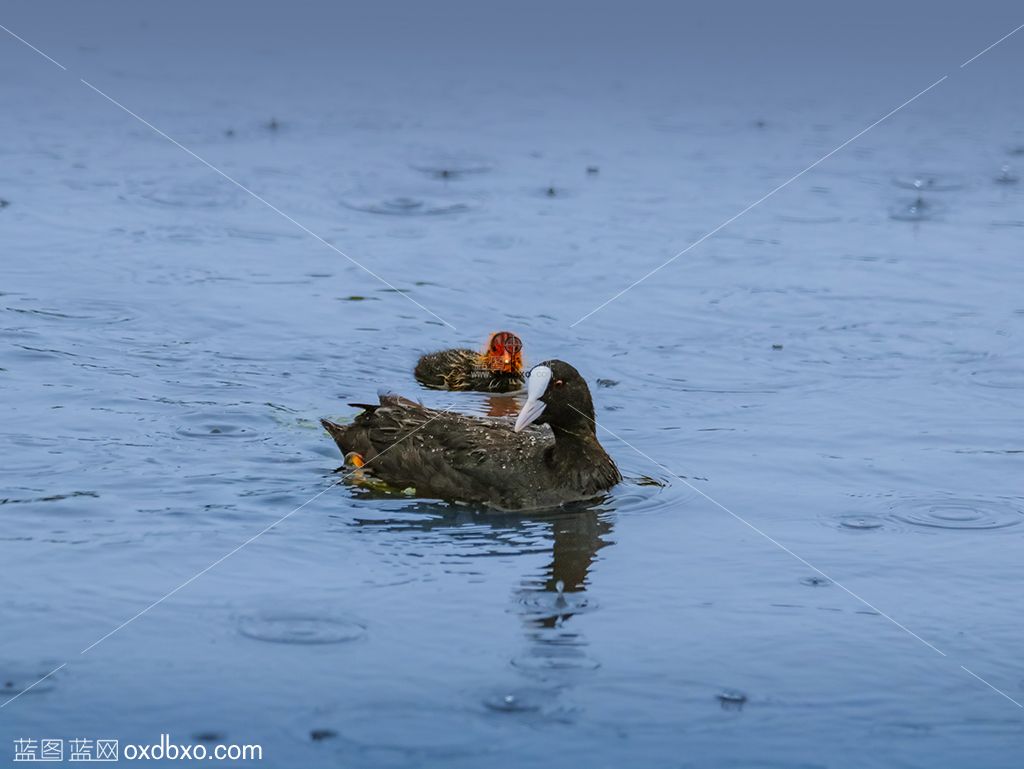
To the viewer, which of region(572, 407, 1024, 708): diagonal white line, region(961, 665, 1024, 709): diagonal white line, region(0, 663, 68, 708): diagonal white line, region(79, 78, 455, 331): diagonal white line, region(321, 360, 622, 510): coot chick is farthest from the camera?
region(79, 78, 455, 331): diagonal white line

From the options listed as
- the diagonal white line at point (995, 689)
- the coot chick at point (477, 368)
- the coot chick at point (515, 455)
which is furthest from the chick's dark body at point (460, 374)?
the diagonal white line at point (995, 689)

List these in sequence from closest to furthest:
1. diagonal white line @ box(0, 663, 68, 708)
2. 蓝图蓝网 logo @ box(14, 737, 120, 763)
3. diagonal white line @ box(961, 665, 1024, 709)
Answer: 蓝图蓝网 logo @ box(14, 737, 120, 763) < diagonal white line @ box(0, 663, 68, 708) < diagonal white line @ box(961, 665, 1024, 709)

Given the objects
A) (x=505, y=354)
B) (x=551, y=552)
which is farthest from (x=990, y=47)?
(x=551, y=552)

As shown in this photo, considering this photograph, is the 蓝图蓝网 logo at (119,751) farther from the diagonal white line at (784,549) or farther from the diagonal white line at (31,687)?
the diagonal white line at (784,549)

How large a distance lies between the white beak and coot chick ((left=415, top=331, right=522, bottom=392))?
3185 mm

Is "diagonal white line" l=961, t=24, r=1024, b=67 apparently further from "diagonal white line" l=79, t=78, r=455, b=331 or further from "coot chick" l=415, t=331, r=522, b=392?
"coot chick" l=415, t=331, r=522, b=392

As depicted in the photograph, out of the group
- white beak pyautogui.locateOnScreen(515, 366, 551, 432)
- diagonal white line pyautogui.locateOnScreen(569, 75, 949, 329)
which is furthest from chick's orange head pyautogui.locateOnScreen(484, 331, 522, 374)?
white beak pyautogui.locateOnScreen(515, 366, 551, 432)

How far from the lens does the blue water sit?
297 inches

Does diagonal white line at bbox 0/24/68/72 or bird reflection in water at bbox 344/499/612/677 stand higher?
diagonal white line at bbox 0/24/68/72

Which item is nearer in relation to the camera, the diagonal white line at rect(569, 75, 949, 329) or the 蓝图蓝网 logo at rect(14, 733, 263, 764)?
the 蓝图蓝网 logo at rect(14, 733, 263, 764)

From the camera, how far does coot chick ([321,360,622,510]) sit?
→ 35.0 feet

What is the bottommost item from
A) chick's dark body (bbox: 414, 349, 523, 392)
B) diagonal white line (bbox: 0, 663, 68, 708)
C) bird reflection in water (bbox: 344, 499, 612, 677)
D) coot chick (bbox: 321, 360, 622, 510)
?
diagonal white line (bbox: 0, 663, 68, 708)

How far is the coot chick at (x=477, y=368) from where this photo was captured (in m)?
14.1

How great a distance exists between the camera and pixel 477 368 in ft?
46.5
